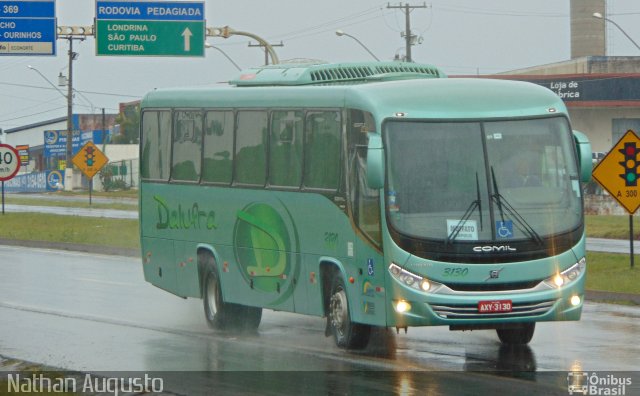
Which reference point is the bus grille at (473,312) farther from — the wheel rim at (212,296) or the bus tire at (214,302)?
the wheel rim at (212,296)

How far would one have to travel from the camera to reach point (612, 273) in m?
24.8

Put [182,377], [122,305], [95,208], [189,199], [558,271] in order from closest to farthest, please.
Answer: [182,377]
[558,271]
[189,199]
[122,305]
[95,208]

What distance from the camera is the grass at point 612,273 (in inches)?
874

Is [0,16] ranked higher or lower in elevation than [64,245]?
higher

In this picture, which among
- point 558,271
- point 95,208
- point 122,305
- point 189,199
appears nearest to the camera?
point 558,271

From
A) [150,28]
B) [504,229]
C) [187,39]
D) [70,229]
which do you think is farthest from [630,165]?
[70,229]

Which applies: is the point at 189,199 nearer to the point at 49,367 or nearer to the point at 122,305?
the point at 122,305

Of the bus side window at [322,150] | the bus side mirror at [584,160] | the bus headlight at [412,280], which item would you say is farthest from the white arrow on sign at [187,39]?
the bus headlight at [412,280]

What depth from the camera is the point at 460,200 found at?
14.0 metres

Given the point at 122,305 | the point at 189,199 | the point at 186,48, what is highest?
the point at 186,48

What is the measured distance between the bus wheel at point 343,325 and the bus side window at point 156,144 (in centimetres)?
510

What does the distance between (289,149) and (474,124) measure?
9.24 feet

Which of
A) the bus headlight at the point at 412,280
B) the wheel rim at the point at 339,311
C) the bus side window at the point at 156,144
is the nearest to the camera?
the bus headlight at the point at 412,280

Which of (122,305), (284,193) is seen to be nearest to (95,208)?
(122,305)
